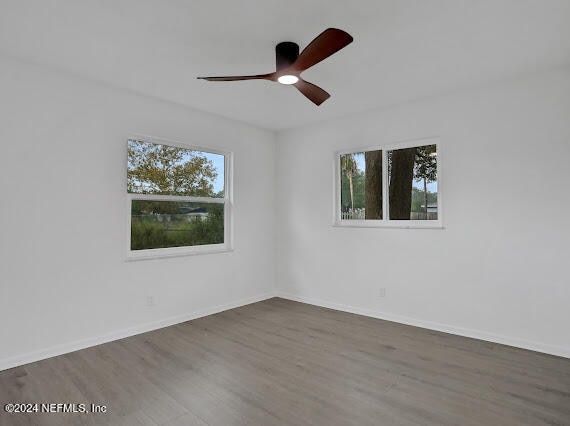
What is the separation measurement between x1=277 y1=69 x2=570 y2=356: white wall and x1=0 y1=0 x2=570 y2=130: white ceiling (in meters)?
0.35

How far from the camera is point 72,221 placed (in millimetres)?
3078

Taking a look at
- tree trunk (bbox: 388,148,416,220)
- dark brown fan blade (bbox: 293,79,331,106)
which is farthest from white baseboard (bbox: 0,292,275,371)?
dark brown fan blade (bbox: 293,79,331,106)

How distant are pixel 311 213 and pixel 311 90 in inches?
88.7

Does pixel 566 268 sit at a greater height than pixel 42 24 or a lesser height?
lesser

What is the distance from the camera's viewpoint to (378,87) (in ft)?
11.1

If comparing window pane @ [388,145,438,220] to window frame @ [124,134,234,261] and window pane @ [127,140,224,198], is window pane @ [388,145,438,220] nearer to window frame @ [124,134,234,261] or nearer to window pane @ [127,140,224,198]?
window frame @ [124,134,234,261]

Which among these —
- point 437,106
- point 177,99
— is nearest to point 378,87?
point 437,106

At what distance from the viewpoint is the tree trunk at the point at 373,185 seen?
4172 millimetres

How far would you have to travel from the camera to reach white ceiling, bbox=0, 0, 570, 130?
2.12m

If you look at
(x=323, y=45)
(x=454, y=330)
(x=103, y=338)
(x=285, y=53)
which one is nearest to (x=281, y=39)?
(x=285, y=53)

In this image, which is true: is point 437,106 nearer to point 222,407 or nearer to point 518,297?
point 518,297

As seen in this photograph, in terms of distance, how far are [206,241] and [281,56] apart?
258cm

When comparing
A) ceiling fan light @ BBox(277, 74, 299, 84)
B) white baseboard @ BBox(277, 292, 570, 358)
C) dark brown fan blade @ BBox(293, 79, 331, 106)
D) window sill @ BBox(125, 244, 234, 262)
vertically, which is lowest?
white baseboard @ BBox(277, 292, 570, 358)

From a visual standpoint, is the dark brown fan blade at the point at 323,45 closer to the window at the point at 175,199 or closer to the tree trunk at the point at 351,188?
the window at the point at 175,199
